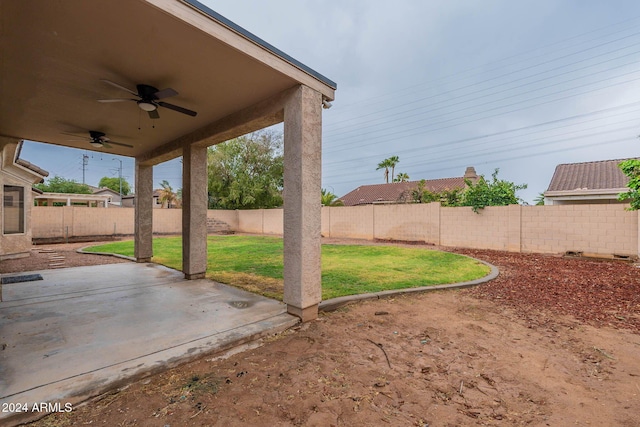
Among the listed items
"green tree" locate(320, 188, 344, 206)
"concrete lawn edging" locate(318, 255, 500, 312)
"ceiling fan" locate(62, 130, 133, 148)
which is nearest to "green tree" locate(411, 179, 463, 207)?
"green tree" locate(320, 188, 344, 206)

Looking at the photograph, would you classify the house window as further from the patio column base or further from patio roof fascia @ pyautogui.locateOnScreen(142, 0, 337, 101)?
the patio column base

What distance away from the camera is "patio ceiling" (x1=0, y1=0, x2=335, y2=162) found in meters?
2.42

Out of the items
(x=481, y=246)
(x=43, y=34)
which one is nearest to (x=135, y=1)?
(x=43, y=34)

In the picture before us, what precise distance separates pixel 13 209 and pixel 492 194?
52.6 ft

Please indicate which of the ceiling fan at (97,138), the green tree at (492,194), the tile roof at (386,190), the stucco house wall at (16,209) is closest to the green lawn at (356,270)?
the green tree at (492,194)

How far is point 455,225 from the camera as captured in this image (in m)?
11.5

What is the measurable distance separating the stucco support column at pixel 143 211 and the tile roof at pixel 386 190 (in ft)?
62.1

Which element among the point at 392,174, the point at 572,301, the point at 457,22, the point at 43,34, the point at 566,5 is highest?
the point at 457,22

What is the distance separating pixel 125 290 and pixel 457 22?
72.4 ft

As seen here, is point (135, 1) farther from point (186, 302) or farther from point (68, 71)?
point (186, 302)

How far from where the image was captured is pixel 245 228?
20.7 meters

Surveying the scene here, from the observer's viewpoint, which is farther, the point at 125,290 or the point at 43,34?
the point at 125,290

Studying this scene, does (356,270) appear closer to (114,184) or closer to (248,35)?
(248,35)

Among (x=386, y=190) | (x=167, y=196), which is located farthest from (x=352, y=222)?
(x=167, y=196)
